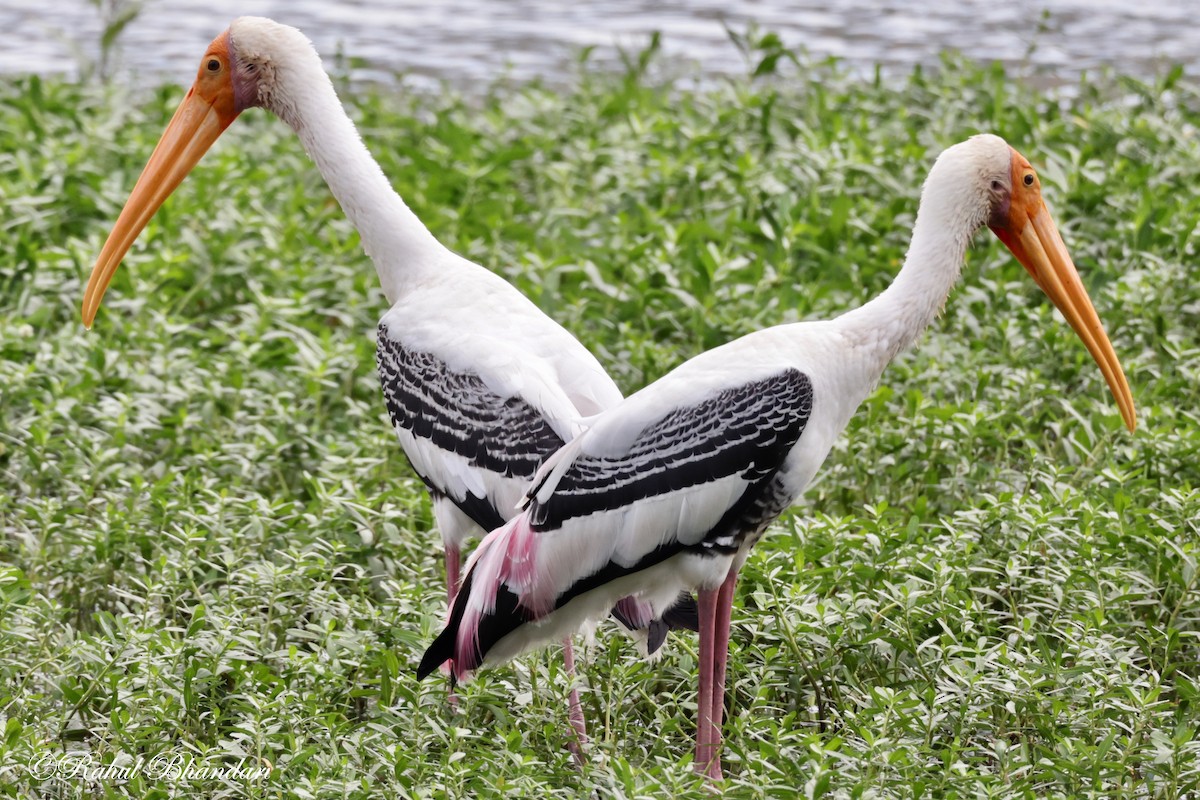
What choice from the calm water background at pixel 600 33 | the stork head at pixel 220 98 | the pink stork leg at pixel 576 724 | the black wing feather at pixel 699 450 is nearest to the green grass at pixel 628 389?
the pink stork leg at pixel 576 724

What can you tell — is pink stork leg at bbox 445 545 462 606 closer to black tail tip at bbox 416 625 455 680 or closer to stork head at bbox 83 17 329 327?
black tail tip at bbox 416 625 455 680

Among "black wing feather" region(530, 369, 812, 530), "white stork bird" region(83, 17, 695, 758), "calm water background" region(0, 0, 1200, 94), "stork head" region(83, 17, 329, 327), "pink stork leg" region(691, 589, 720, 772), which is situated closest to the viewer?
"black wing feather" region(530, 369, 812, 530)

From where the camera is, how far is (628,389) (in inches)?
210

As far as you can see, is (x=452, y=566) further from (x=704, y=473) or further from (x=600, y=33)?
(x=600, y=33)

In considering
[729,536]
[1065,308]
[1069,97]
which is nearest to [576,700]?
[729,536]

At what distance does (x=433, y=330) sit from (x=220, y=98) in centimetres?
102

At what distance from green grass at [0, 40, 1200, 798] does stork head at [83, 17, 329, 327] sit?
0.58 metres

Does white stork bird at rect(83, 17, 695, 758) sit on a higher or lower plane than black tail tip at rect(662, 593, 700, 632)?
higher

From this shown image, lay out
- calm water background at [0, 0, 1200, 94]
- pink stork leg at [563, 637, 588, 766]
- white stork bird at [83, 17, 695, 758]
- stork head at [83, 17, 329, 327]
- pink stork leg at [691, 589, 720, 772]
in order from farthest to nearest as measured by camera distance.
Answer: calm water background at [0, 0, 1200, 94]
stork head at [83, 17, 329, 327]
white stork bird at [83, 17, 695, 758]
pink stork leg at [563, 637, 588, 766]
pink stork leg at [691, 589, 720, 772]

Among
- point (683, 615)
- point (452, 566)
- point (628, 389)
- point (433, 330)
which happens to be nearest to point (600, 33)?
point (628, 389)

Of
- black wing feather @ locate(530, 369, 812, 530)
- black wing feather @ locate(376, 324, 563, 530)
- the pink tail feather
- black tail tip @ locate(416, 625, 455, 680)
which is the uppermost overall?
black wing feather @ locate(530, 369, 812, 530)

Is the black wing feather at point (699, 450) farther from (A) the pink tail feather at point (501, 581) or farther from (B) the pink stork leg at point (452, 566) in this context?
(B) the pink stork leg at point (452, 566)

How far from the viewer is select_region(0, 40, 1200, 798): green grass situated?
11.4 feet

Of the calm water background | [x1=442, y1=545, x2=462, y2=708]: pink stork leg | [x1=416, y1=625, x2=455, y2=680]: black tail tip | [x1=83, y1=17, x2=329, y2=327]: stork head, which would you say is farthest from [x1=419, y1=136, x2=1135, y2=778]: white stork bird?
the calm water background
